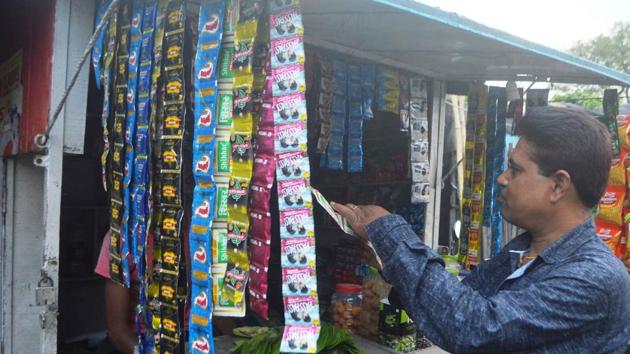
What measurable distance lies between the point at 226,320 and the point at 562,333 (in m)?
2.03

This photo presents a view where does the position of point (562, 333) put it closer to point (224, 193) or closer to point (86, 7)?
point (224, 193)

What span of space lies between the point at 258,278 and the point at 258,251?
3.6 inches

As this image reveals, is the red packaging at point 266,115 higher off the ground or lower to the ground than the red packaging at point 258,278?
higher

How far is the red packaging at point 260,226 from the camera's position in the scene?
5.28ft

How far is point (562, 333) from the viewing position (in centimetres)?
117

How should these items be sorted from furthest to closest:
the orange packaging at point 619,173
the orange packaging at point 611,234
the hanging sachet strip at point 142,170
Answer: the orange packaging at point 611,234, the orange packaging at point 619,173, the hanging sachet strip at point 142,170

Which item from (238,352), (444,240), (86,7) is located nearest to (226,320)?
(238,352)

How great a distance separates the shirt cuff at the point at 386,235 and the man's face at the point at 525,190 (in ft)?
0.97

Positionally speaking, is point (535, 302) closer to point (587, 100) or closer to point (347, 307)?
point (347, 307)

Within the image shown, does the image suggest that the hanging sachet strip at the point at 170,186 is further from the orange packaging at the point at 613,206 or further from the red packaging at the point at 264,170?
the orange packaging at the point at 613,206

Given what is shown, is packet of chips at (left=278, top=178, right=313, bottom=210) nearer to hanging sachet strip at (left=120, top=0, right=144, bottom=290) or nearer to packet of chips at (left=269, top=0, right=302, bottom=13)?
packet of chips at (left=269, top=0, right=302, bottom=13)

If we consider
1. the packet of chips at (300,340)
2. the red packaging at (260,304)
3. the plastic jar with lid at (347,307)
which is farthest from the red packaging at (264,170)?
the plastic jar with lid at (347,307)

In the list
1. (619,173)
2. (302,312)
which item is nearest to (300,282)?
(302,312)

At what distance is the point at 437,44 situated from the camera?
268 centimetres
